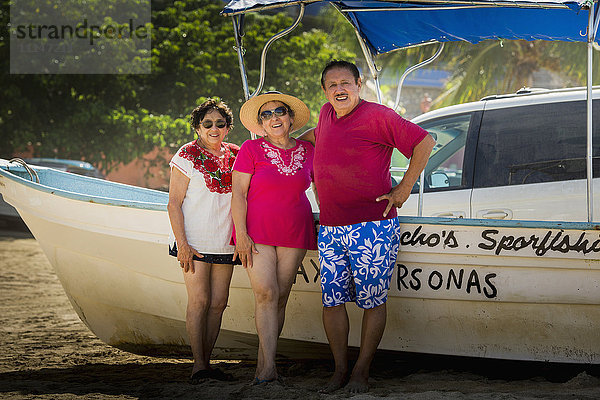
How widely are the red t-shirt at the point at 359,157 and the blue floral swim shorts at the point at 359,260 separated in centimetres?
6

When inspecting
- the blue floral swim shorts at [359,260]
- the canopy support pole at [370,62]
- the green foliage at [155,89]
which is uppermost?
the green foliage at [155,89]

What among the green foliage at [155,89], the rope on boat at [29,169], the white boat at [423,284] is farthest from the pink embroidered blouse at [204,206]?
the green foliage at [155,89]

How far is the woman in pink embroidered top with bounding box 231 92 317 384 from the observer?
4016 millimetres

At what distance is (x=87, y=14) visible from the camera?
15.6 metres

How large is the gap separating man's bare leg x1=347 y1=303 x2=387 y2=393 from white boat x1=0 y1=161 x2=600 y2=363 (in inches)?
19.2

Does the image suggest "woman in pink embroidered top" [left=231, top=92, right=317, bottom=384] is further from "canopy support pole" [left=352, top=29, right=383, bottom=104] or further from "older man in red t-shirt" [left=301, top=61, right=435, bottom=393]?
"canopy support pole" [left=352, top=29, right=383, bottom=104]

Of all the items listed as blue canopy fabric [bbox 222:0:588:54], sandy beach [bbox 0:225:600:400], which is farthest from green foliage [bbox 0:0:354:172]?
blue canopy fabric [bbox 222:0:588:54]

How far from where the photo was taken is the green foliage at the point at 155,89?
15578 mm

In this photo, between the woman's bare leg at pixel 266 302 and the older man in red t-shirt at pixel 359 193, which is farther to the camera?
the woman's bare leg at pixel 266 302

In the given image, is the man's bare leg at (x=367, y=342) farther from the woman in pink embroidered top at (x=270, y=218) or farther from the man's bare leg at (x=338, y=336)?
the woman in pink embroidered top at (x=270, y=218)

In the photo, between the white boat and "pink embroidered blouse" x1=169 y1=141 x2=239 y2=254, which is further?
"pink embroidered blouse" x1=169 y1=141 x2=239 y2=254

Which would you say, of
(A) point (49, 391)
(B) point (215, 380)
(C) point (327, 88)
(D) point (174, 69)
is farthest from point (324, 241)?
(D) point (174, 69)

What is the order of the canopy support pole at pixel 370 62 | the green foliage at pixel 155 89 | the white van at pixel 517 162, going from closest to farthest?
the white van at pixel 517 162, the canopy support pole at pixel 370 62, the green foliage at pixel 155 89

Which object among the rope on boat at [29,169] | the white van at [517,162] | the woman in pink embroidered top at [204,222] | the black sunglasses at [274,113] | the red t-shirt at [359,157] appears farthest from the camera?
the rope on boat at [29,169]
